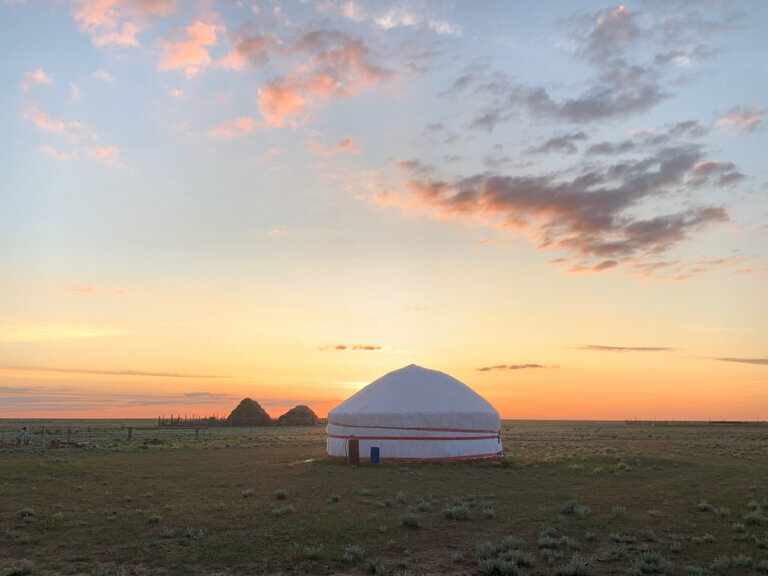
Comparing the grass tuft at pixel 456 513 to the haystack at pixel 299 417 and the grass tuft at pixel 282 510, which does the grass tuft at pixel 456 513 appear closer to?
the grass tuft at pixel 282 510

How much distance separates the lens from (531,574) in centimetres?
1070

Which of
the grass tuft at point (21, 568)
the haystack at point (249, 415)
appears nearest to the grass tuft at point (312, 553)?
the grass tuft at point (21, 568)

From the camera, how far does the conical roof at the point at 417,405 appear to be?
30859 mm

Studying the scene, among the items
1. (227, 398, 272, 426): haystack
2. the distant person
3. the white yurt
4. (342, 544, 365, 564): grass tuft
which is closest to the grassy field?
(342, 544, 365, 564): grass tuft

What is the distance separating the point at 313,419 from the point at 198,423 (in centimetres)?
1927

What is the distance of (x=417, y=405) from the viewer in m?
31.5

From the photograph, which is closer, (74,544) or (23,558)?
(23,558)

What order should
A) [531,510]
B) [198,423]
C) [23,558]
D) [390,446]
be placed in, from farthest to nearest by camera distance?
[198,423] < [390,446] < [531,510] < [23,558]

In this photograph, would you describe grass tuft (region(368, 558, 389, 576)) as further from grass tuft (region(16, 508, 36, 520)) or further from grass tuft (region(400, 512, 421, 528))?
grass tuft (region(16, 508, 36, 520))

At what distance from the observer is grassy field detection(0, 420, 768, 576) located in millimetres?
11461

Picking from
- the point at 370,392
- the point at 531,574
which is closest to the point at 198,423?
the point at 370,392

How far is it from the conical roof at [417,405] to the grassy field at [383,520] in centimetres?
351

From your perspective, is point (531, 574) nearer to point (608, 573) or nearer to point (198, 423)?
point (608, 573)

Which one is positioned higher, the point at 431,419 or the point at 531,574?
the point at 431,419
